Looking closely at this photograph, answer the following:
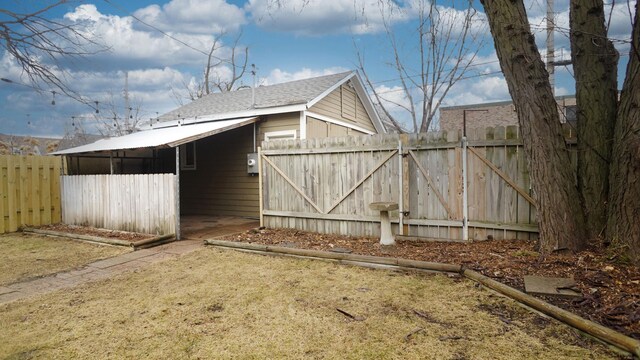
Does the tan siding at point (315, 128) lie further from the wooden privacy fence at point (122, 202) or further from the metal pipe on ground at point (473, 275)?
the metal pipe on ground at point (473, 275)

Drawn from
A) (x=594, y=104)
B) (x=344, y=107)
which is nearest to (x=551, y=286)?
(x=594, y=104)

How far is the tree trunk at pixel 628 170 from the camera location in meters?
4.08

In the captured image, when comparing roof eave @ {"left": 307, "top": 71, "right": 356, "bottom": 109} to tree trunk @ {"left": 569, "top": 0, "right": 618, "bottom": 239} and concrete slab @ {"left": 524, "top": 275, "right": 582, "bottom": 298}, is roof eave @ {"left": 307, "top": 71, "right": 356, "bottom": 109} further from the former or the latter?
concrete slab @ {"left": 524, "top": 275, "right": 582, "bottom": 298}

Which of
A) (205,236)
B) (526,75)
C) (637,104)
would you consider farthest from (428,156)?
(205,236)

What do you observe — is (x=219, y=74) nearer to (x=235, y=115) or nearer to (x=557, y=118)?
(x=235, y=115)

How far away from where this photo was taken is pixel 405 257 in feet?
17.2

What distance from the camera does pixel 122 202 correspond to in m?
8.03

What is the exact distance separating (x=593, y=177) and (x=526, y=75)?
1.69 metres

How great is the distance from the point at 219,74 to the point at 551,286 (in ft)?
93.4

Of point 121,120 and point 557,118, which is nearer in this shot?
point 557,118

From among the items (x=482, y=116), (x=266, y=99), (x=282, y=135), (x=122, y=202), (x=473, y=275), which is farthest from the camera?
(x=482, y=116)

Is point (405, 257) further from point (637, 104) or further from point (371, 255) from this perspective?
point (637, 104)

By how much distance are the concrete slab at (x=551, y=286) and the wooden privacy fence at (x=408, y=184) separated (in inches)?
69.3

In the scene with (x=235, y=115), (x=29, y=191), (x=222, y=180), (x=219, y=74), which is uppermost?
(x=219, y=74)
